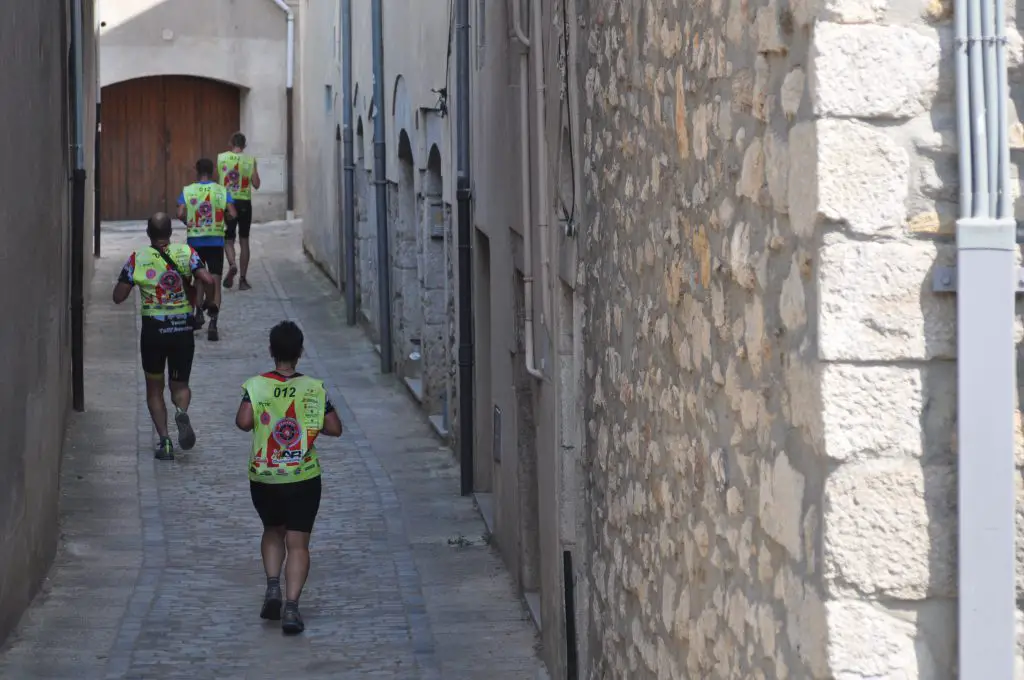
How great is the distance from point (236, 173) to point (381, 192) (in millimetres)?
3979

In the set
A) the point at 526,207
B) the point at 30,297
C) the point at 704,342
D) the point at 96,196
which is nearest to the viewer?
the point at 704,342

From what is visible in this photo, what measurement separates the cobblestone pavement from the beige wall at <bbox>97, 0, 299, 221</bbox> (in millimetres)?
11801

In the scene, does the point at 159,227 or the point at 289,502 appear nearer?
the point at 289,502

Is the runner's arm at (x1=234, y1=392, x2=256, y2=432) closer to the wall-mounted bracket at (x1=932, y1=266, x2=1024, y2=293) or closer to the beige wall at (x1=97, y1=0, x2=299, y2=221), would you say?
the wall-mounted bracket at (x1=932, y1=266, x2=1024, y2=293)

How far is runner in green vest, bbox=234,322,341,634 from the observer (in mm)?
8008

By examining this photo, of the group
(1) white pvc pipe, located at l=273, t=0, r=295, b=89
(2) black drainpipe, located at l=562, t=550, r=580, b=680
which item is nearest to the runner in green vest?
(2) black drainpipe, located at l=562, t=550, r=580, b=680

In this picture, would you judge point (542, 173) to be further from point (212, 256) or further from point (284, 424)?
point (212, 256)

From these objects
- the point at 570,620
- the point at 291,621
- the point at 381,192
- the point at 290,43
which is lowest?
the point at 291,621

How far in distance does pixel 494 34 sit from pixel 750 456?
6093mm

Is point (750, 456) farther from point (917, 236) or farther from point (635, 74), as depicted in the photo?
point (635, 74)

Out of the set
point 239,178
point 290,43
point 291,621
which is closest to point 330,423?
point 291,621

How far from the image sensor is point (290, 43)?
2634 centimetres

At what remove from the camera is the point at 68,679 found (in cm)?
759

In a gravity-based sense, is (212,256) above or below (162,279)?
above
